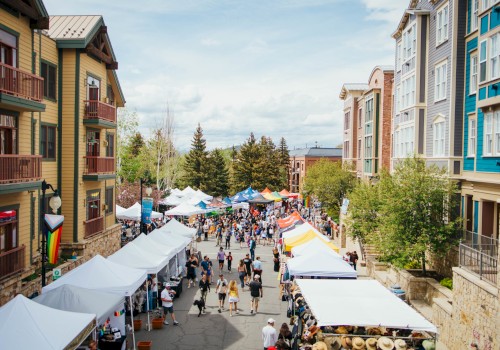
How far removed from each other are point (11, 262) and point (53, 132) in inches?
325

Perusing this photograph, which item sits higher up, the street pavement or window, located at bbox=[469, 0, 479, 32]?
window, located at bbox=[469, 0, 479, 32]

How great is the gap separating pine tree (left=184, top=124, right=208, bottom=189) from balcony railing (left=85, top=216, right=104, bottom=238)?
46.5 meters

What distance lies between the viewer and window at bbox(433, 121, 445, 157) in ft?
76.0

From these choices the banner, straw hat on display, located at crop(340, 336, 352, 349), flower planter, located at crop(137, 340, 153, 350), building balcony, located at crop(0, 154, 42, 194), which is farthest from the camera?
the banner

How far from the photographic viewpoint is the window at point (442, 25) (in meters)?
22.7

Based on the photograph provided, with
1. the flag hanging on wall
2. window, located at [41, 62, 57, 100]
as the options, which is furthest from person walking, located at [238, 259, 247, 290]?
window, located at [41, 62, 57, 100]

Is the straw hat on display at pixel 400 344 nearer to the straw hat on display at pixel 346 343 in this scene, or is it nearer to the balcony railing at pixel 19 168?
the straw hat on display at pixel 346 343

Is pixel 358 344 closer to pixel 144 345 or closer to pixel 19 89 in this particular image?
pixel 144 345

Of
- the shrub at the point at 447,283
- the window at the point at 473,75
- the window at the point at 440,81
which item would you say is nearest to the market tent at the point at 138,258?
the shrub at the point at 447,283

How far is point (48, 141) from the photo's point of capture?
22781mm

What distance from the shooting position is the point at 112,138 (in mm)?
30453

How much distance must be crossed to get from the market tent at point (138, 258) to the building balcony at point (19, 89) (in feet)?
20.6

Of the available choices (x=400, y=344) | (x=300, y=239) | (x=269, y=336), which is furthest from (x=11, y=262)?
(x=400, y=344)

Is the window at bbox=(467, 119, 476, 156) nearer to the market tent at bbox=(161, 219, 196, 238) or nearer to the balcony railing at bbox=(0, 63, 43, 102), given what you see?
the market tent at bbox=(161, 219, 196, 238)
